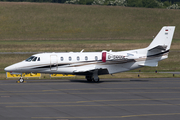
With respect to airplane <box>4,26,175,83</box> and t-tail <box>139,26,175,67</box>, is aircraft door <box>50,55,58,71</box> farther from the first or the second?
t-tail <box>139,26,175,67</box>

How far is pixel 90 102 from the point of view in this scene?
2230cm

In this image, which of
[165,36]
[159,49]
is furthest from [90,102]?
[165,36]

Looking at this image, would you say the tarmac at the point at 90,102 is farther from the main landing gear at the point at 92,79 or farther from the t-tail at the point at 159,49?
the t-tail at the point at 159,49

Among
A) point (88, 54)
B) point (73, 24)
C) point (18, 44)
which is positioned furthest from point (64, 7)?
point (88, 54)

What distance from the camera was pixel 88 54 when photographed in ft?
114

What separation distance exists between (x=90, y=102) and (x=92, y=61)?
41.3 ft

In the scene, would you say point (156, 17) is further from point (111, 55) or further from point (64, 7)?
point (111, 55)

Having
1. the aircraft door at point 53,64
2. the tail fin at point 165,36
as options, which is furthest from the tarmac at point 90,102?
the tail fin at point 165,36

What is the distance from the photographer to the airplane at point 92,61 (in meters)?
33.8

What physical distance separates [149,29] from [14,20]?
135 ft

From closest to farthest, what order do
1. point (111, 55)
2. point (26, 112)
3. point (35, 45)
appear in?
point (26, 112) < point (111, 55) < point (35, 45)

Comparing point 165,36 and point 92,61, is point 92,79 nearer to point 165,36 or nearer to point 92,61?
point 92,61

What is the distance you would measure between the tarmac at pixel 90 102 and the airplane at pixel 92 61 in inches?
146

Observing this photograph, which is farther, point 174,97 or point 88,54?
point 88,54
